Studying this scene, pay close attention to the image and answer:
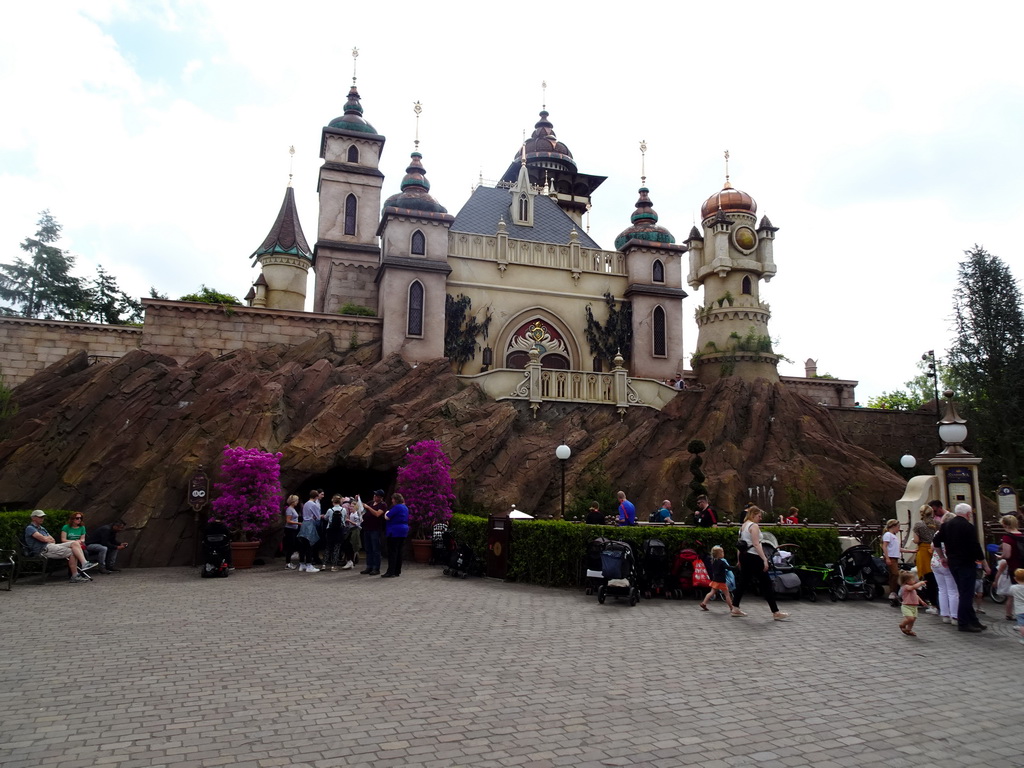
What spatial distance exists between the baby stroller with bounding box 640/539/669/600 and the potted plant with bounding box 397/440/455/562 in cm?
715

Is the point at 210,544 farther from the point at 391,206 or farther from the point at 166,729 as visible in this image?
the point at 391,206

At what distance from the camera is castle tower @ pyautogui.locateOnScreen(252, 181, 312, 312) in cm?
3572

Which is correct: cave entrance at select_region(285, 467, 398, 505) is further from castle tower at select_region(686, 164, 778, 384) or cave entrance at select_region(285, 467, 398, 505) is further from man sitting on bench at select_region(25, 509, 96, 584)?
castle tower at select_region(686, 164, 778, 384)

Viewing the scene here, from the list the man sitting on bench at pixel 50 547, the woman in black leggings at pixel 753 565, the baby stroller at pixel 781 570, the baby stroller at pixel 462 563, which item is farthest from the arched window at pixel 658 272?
the man sitting on bench at pixel 50 547

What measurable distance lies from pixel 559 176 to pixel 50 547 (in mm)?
42979

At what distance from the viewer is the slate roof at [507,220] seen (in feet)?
108

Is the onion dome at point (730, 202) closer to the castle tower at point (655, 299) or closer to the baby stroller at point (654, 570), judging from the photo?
the castle tower at point (655, 299)

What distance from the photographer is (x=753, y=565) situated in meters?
10.8

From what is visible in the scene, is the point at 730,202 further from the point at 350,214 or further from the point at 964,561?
the point at 964,561

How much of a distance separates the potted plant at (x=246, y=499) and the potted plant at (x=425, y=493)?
3.42 metres

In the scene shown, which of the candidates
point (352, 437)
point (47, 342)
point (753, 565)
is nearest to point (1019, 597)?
point (753, 565)

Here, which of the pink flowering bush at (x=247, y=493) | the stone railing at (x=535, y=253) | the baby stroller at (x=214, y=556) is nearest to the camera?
the baby stroller at (x=214, y=556)

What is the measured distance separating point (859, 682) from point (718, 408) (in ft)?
70.4

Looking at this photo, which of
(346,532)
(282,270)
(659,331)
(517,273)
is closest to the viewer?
(346,532)
